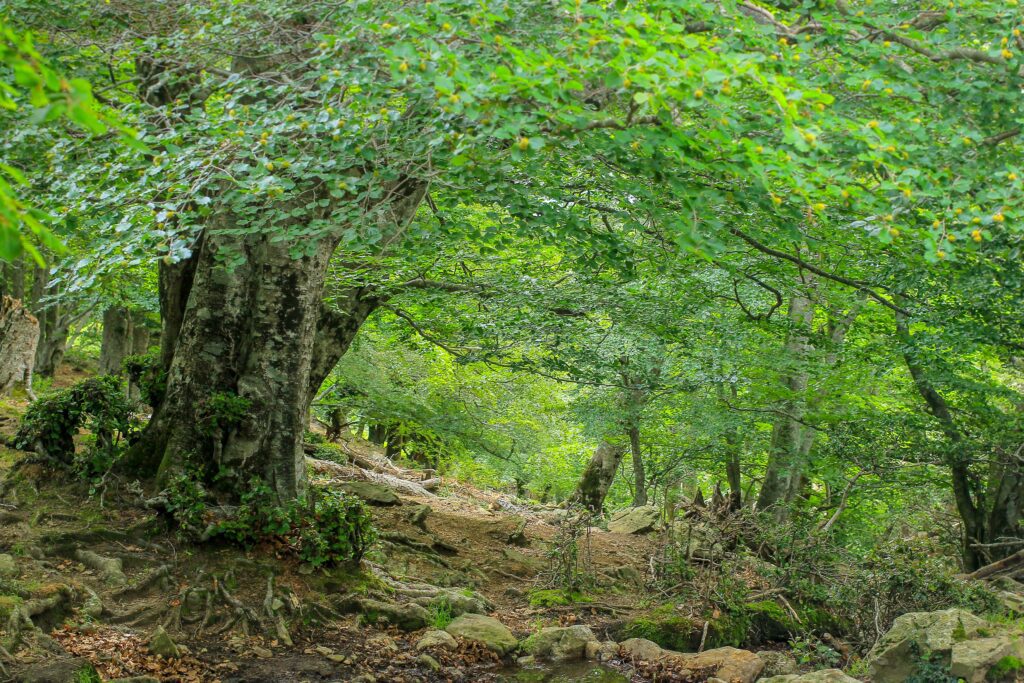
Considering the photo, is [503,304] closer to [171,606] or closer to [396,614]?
[396,614]

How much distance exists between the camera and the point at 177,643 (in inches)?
256

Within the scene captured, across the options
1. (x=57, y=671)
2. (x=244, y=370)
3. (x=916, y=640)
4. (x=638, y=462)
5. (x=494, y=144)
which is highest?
(x=494, y=144)

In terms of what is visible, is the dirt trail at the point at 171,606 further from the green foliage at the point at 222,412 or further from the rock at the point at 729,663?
the rock at the point at 729,663

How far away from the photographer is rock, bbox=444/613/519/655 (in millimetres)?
7875

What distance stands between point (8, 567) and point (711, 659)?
21.2ft

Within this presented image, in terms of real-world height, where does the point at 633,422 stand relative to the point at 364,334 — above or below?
below

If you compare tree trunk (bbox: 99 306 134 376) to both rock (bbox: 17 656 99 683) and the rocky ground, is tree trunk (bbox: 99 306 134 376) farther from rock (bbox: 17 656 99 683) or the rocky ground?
rock (bbox: 17 656 99 683)

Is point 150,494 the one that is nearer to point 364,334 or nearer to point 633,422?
point 364,334

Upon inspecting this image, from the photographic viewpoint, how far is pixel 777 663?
8.12 metres

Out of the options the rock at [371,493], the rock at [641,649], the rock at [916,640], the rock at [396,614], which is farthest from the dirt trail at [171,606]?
the rock at [916,640]

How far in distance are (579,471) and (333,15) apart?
20.8 m

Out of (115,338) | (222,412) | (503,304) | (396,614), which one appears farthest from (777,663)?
(115,338)

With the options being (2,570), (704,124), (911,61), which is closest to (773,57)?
(704,124)

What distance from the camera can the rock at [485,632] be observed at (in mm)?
7875
